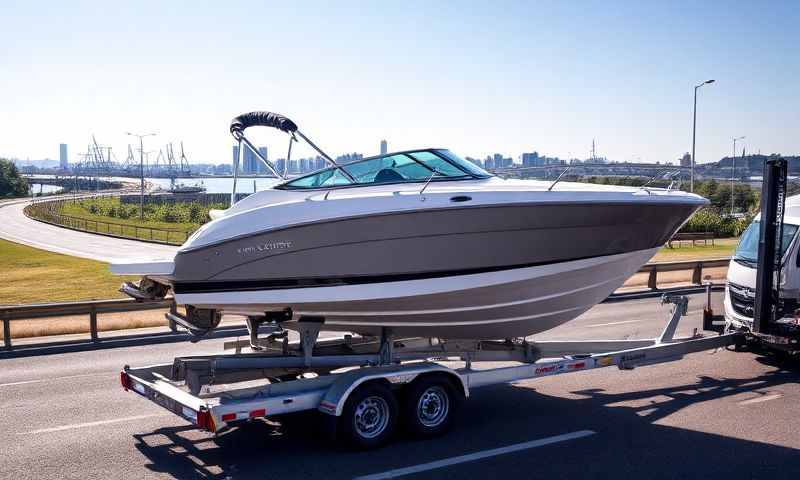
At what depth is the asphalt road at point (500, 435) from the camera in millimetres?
6441

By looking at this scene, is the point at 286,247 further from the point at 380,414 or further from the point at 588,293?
the point at 588,293

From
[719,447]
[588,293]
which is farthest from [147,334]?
[719,447]

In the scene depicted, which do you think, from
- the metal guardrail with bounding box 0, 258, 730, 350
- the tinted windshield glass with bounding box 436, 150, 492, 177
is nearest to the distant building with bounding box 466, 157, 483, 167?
the tinted windshield glass with bounding box 436, 150, 492, 177

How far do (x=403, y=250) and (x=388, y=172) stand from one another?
1.06 m

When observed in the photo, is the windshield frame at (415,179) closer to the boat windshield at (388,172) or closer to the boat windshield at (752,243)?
the boat windshield at (388,172)

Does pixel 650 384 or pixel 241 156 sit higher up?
pixel 241 156

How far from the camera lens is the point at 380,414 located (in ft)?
23.4

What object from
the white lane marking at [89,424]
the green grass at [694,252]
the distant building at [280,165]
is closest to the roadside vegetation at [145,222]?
the green grass at [694,252]

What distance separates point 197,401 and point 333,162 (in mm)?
3083

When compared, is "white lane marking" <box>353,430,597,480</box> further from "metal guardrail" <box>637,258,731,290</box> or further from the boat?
"metal guardrail" <box>637,258,731,290</box>

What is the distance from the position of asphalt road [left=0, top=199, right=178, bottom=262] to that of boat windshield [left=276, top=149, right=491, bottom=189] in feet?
60.1

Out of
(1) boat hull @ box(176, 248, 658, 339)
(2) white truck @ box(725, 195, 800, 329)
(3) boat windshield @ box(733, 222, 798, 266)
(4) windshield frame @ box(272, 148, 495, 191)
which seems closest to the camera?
(1) boat hull @ box(176, 248, 658, 339)

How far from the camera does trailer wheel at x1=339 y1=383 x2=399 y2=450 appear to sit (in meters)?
6.88

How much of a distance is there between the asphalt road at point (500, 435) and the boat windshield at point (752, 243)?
154 centimetres
